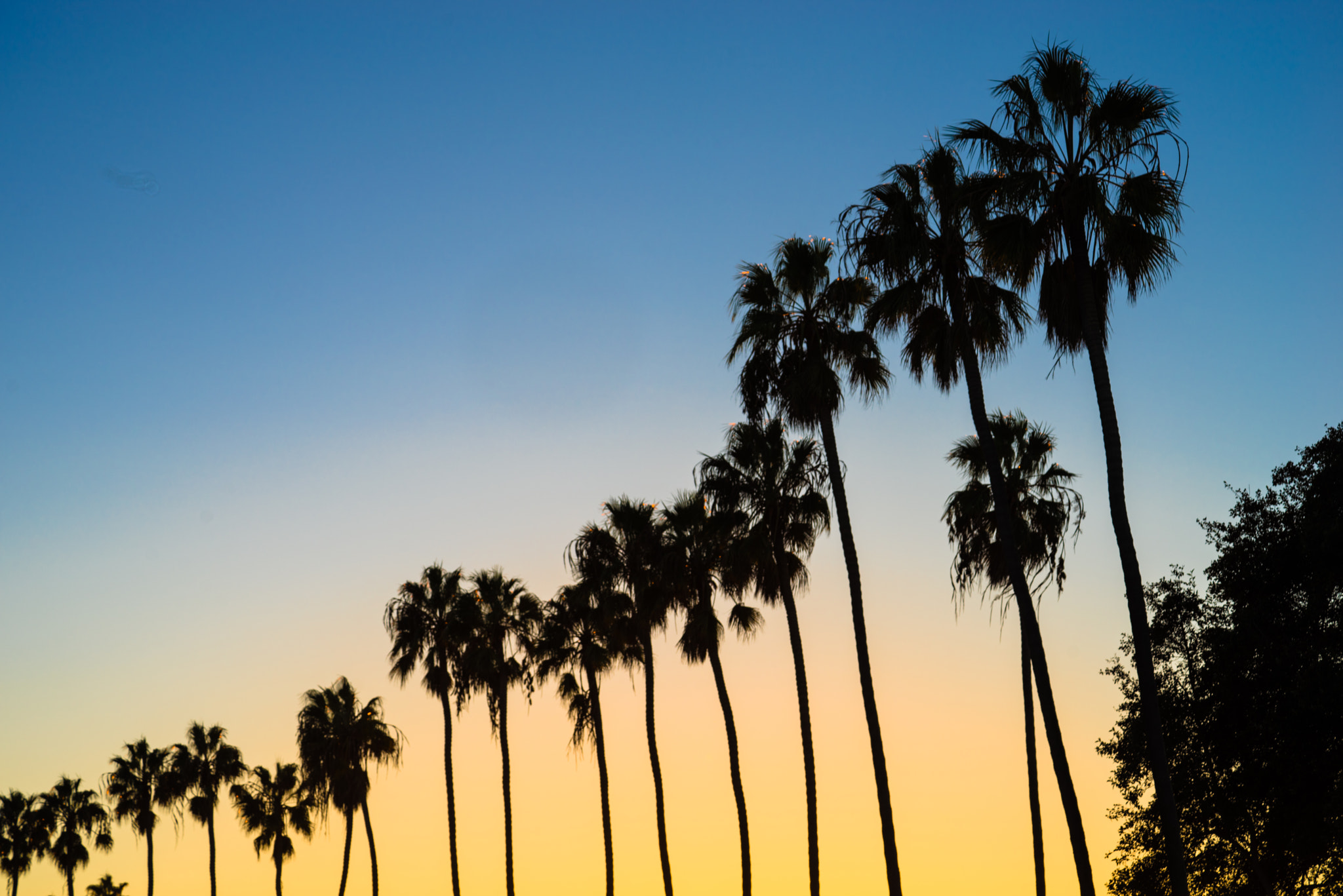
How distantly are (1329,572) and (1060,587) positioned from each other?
7.06 metres

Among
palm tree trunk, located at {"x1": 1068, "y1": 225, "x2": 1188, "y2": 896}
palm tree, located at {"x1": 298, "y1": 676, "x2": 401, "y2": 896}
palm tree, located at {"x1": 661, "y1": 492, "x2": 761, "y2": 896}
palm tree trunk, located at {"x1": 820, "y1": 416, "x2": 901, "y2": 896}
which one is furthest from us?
palm tree, located at {"x1": 298, "y1": 676, "x2": 401, "y2": 896}

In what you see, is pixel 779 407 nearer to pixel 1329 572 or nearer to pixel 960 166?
pixel 960 166

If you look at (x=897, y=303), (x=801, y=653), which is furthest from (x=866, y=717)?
(x=897, y=303)

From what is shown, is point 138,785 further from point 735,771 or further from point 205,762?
point 735,771

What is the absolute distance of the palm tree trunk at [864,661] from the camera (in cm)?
2748

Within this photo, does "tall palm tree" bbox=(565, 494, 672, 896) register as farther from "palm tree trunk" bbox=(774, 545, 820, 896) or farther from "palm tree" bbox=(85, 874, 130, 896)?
"palm tree" bbox=(85, 874, 130, 896)

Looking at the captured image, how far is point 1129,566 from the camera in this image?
21266 mm

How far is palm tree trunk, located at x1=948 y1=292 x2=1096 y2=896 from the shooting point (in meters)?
22.3

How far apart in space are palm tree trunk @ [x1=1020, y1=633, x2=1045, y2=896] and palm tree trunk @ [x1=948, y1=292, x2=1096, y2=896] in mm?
10769

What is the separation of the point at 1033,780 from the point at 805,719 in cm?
775

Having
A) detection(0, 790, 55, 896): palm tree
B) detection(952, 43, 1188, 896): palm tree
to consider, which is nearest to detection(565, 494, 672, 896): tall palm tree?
detection(952, 43, 1188, 896): palm tree

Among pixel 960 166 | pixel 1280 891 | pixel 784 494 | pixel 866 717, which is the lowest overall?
pixel 1280 891

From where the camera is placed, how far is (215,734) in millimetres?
73938

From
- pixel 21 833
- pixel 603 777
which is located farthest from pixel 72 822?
pixel 603 777
